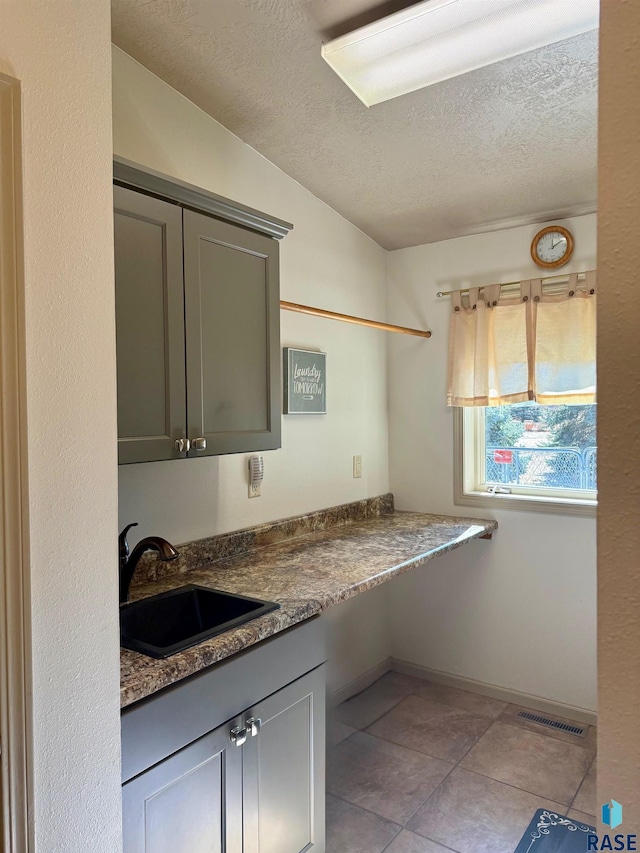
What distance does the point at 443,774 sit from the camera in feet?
7.73

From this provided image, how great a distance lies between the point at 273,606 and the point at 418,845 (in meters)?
1.11

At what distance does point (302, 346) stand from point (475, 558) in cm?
146

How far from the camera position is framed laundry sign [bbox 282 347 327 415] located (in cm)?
254

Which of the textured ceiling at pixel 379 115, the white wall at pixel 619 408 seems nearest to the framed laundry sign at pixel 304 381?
the textured ceiling at pixel 379 115

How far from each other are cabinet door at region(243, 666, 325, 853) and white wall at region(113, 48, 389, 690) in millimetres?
712

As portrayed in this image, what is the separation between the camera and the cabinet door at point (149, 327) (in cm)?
149

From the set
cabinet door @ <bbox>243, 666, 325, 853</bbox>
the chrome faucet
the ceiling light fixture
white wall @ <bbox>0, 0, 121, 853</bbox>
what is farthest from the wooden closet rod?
cabinet door @ <bbox>243, 666, 325, 853</bbox>

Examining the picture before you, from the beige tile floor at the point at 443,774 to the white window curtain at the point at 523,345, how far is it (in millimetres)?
1555

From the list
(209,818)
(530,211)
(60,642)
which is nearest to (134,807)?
(209,818)

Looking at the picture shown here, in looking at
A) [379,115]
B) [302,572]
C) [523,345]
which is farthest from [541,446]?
[379,115]

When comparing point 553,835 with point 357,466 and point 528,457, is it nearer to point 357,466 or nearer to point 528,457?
point 528,457

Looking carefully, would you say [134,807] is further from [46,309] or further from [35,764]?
[46,309]

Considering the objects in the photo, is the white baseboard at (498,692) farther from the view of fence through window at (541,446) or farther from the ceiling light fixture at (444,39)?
the ceiling light fixture at (444,39)

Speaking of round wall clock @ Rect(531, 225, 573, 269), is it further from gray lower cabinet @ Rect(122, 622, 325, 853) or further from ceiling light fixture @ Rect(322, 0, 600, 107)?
gray lower cabinet @ Rect(122, 622, 325, 853)
